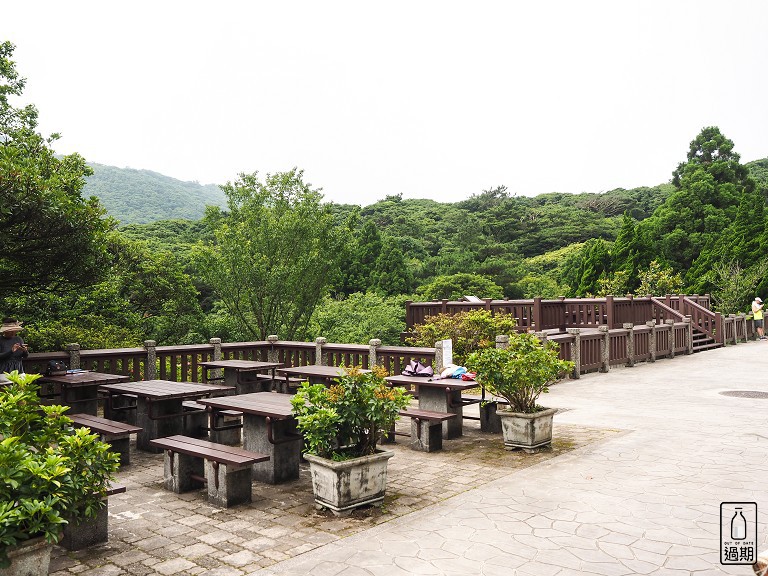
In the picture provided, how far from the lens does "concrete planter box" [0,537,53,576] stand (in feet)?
10.7

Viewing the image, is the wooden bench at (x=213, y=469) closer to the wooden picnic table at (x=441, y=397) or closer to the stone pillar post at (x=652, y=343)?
the wooden picnic table at (x=441, y=397)

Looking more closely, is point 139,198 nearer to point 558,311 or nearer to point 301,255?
point 301,255

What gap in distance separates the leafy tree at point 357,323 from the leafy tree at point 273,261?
145 cm

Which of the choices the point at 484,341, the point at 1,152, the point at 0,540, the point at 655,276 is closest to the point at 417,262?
the point at 655,276

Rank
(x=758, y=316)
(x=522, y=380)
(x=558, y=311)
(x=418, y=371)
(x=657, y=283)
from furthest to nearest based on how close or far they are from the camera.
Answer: (x=657, y=283), (x=758, y=316), (x=558, y=311), (x=418, y=371), (x=522, y=380)

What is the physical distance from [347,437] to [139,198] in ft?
231

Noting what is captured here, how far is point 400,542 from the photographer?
4.40 meters

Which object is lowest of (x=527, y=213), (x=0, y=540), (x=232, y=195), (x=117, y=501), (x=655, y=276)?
(x=117, y=501)

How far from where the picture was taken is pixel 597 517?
190 inches

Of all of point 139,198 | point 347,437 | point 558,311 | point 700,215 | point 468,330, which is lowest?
point 347,437

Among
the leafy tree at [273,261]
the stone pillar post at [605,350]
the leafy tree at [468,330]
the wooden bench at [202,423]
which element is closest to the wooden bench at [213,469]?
the wooden bench at [202,423]

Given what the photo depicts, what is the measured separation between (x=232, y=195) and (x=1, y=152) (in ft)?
40.5

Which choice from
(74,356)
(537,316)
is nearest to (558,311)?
(537,316)

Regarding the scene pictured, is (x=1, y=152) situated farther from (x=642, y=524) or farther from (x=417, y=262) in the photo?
(x=417, y=262)
